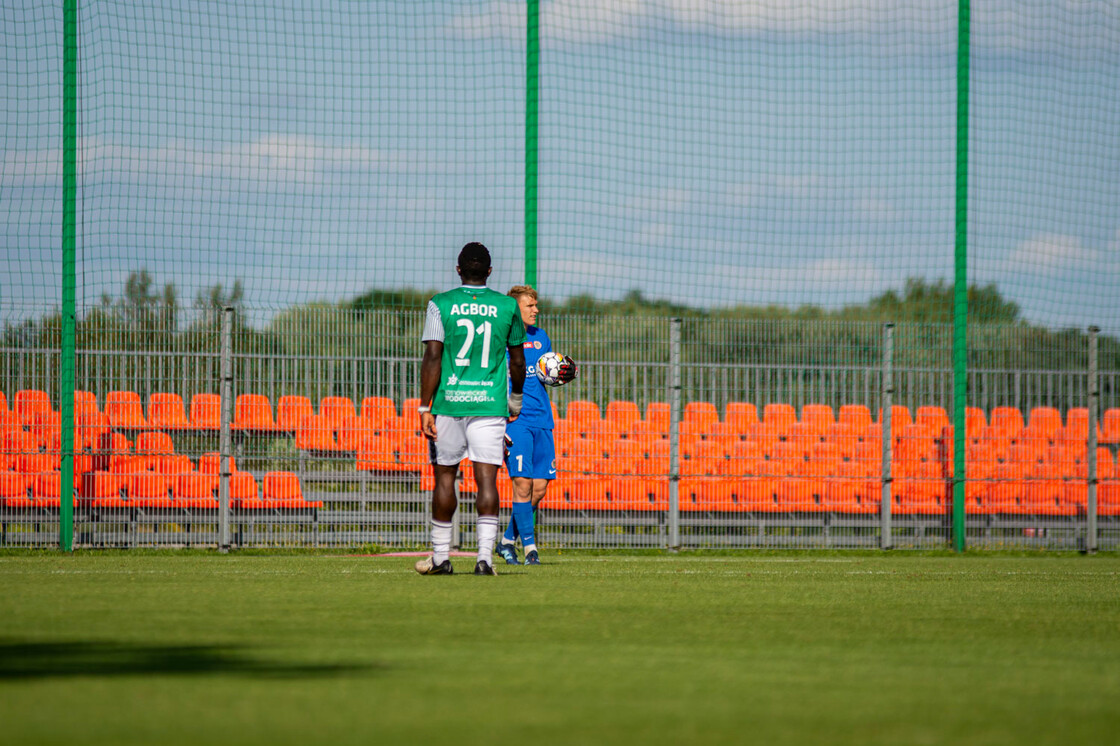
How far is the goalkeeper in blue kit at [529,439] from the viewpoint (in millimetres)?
9797

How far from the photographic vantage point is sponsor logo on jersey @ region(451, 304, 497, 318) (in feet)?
26.7

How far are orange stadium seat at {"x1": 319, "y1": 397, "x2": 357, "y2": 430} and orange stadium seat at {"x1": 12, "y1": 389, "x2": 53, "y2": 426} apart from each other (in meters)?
2.29

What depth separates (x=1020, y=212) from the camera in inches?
543

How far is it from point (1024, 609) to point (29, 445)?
8289 mm

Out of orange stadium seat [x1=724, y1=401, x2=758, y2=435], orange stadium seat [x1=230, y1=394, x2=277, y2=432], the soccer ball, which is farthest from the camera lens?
orange stadium seat [x1=724, y1=401, x2=758, y2=435]

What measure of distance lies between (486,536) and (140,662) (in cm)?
422

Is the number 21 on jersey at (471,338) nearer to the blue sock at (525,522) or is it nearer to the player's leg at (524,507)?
the player's leg at (524,507)

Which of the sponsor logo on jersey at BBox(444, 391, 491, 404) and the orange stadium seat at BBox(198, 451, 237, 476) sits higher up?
the sponsor logo on jersey at BBox(444, 391, 491, 404)

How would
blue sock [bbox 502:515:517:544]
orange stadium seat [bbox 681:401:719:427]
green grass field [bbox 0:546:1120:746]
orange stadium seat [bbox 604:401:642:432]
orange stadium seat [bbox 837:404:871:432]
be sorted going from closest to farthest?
green grass field [bbox 0:546:1120:746], blue sock [bbox 502:515:517:544], orange stadium seat [bbox 604:401:642:432], orange stadium seat [bbox 681:401:719:427], orange stadium seat [bbox 837:404:871:432]

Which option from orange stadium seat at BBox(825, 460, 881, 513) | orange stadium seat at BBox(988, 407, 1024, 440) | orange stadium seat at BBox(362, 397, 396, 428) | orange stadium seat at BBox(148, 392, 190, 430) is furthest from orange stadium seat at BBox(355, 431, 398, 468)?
orange stadium seat at BBox(988, 407, 1024, 440)

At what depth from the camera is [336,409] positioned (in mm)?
11984

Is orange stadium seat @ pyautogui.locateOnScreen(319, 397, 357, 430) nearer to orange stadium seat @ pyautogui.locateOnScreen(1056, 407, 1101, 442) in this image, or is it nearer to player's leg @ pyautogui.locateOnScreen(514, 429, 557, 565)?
player's leg @ pyautogui.locateOnScreen(514, 429, 557, 565)

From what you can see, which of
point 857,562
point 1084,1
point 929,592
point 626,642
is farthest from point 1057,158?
point 626,642

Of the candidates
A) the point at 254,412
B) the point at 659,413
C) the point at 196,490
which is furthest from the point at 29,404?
the point at 659,413
